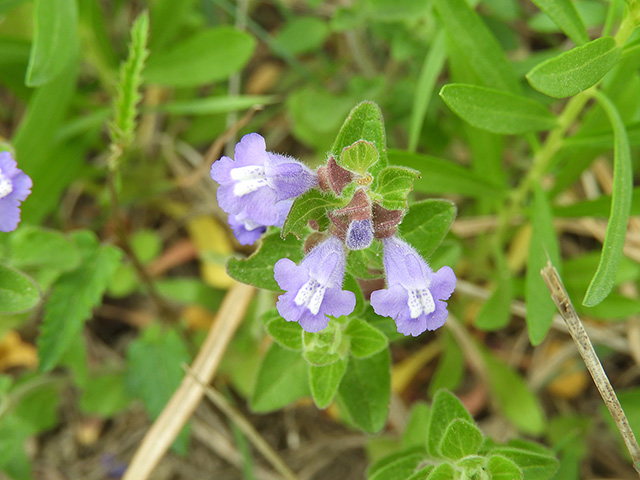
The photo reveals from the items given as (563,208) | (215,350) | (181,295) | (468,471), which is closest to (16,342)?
(181,295)

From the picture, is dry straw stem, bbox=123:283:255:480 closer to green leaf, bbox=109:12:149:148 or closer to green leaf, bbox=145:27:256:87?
green leaf, bbox=109:12:149:148

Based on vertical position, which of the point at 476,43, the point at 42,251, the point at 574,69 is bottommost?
the point at 42,251

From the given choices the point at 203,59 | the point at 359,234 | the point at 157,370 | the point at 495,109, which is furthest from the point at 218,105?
the point at 359,234

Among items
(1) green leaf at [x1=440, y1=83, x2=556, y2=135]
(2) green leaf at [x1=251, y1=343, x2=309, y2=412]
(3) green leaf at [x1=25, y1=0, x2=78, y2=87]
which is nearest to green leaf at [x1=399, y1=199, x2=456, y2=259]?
(1) green leaf at [x1=440, y1=83, x2=556, y2=135]

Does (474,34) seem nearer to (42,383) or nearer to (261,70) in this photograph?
(261,70)

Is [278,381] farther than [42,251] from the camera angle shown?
No

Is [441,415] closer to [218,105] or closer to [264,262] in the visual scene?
[264,262]

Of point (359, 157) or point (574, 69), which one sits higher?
point (574, 69)

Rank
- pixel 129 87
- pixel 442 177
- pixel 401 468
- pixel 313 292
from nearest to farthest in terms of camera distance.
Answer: pixel 313 292
pixel 401 468
pixel 129 87
pixel 442 177
